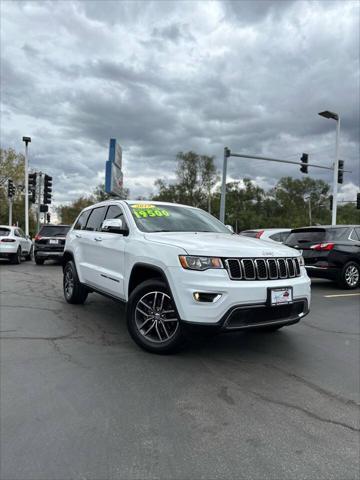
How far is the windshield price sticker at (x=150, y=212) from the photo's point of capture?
5.17 m

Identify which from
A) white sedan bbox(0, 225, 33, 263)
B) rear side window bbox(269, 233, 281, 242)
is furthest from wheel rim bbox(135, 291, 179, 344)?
white sedan bbox(0, 225, 33, 263)

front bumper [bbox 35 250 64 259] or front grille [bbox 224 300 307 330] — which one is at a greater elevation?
front grille [bbox 224 300 307 330]

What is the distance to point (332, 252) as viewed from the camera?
9320mm

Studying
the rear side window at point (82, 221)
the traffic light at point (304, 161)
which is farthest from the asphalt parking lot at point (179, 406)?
the traffic light at point (304, 161)

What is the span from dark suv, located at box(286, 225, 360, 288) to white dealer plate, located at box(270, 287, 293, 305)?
574 centimetres

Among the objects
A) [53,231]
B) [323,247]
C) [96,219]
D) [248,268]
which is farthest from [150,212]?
[53,231]

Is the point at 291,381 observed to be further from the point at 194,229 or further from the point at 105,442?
the point at 194,229

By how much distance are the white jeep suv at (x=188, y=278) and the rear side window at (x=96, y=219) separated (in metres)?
0.74

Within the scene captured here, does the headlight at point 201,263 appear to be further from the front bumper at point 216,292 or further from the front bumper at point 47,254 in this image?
the front bumper at point 47,254

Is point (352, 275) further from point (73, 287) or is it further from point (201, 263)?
point (201, 263)

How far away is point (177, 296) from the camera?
3.83m

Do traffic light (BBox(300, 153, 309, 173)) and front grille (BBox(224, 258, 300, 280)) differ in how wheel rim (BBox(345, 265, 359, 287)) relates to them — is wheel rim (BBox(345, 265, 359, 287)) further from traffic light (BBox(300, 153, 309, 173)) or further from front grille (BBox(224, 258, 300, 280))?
traffic light (BBox(300, 153, 309, 173))

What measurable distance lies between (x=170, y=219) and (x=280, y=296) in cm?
194

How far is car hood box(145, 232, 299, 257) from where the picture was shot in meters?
3.86
